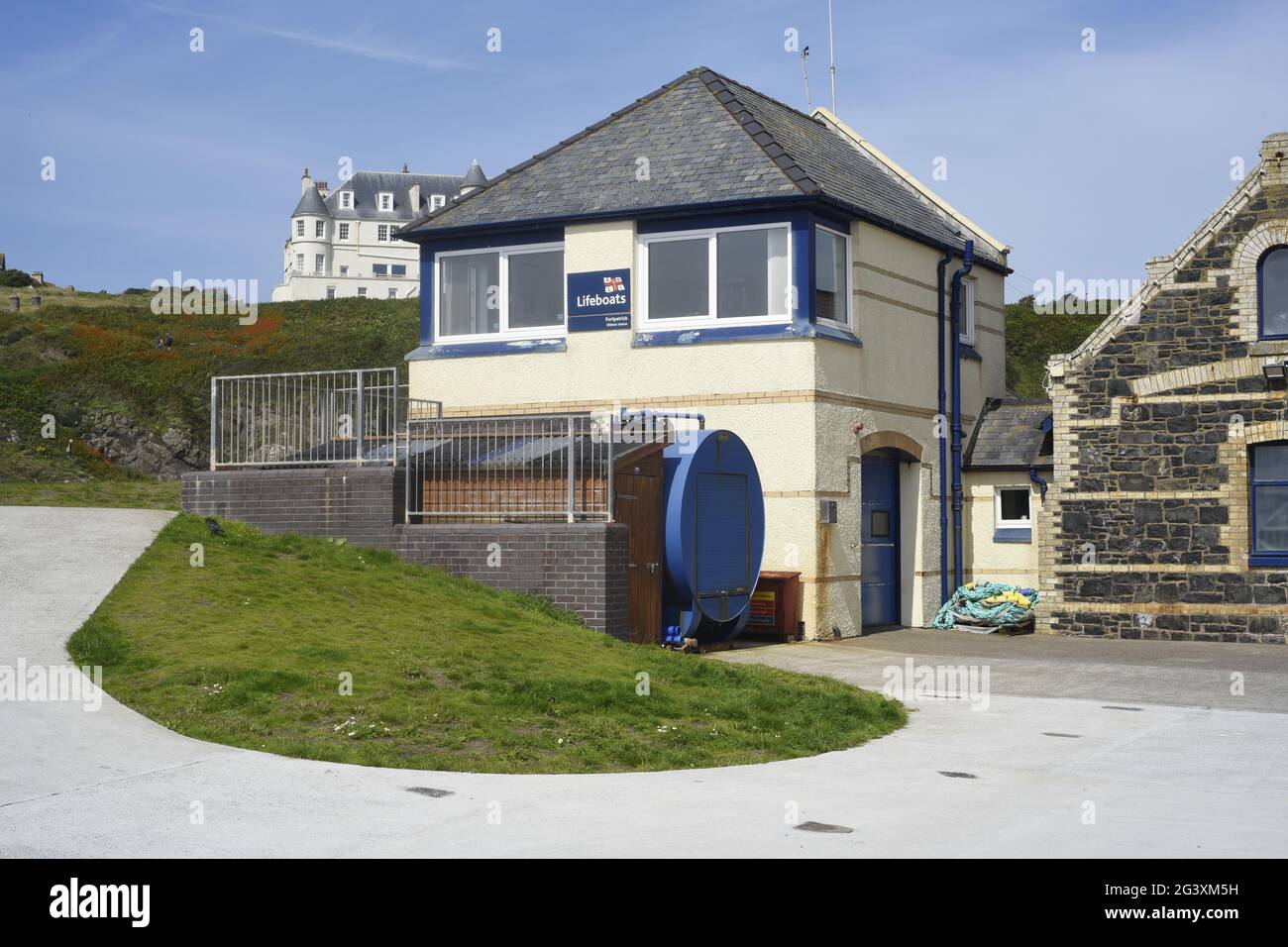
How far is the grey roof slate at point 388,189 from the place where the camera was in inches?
4146

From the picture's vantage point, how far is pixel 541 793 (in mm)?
8680

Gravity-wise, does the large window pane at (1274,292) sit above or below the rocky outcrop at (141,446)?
above

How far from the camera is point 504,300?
22.9 m

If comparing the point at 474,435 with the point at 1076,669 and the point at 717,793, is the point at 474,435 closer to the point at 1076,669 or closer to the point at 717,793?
the point at 1076,669

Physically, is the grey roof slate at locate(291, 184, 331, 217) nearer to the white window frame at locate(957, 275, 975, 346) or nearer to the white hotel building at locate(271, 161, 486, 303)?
the white hotel building at locate(271, 161, 486, 303)

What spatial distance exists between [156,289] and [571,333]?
6209 centimetres

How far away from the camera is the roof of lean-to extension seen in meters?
20.9

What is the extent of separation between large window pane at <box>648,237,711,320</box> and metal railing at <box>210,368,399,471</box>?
431 centimetres

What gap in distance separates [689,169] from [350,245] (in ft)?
282

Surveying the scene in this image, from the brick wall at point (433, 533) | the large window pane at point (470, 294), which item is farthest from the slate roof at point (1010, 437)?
the brick wall at point (433, 533)

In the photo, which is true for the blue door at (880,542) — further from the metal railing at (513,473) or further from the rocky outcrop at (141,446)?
the rocky outcrop at (141,446)

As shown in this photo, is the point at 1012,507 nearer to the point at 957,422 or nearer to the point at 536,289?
the point at 957,422

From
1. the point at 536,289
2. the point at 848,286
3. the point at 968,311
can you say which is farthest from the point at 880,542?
the point at 536,289

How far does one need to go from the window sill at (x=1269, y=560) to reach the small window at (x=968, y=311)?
6831 mm
